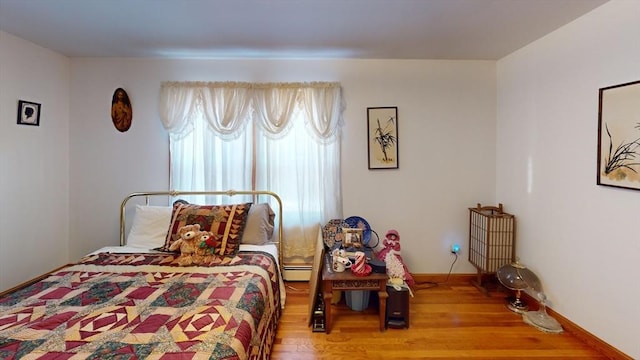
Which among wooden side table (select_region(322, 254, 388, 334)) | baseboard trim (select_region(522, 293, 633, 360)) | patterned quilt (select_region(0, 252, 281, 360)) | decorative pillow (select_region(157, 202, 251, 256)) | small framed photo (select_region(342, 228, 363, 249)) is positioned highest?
decorative pillow (select_region(157, 202, 251, 256))

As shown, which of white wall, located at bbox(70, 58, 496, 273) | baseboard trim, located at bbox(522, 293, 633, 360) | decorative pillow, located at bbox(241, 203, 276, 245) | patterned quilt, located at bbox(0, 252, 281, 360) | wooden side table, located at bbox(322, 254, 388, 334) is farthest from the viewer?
white wall, located at bbox(70, 58, 496, 273)

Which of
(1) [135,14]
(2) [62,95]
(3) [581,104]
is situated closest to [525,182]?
(3) [581,104]

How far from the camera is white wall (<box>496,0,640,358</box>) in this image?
1.90m

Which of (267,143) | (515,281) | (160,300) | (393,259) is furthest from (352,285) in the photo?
(267,143)

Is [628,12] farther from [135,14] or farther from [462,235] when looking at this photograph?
[135,14]

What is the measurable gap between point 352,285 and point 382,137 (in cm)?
160

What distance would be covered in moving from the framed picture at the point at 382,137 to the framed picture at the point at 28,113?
3294mm

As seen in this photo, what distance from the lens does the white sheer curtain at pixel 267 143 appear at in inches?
120

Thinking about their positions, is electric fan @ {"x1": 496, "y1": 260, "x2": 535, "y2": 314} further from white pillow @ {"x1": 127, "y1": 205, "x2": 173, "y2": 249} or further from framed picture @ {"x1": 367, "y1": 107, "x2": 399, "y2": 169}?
white pillow @ {"x1": 127, "y1": 205, "x2": 173, "y2": 249}

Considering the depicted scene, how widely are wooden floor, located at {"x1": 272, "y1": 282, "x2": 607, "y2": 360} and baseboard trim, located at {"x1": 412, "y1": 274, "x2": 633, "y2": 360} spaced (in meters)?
0.04

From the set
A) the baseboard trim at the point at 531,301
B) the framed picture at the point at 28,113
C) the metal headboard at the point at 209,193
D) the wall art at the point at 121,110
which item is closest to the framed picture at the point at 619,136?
the baseboard trim at the point at 531,301

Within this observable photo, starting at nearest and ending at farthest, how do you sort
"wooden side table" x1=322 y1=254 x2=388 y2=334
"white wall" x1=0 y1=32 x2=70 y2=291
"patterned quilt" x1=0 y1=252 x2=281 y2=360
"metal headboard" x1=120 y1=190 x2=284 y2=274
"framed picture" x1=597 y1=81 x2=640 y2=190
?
"patterned quilt" x1=0 y1=252 x2=281 y2=360, "framed picture" x1=597 y1=81 x2=640 y2=190, "wooden side table" x1=322 y1=254 x2=388 y2=334, "white wall" x1=0 y1=32 x2=70 y2=291, "metal headboard" x1=120 y1=190 x2=284 y2=274

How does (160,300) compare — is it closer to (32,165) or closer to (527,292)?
→ (32,165)

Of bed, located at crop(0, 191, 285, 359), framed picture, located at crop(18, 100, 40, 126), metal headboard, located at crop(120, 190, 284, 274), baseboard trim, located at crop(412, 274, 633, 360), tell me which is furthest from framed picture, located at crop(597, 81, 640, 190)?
framed picture, located at crop(18, 100, 40, 126)
